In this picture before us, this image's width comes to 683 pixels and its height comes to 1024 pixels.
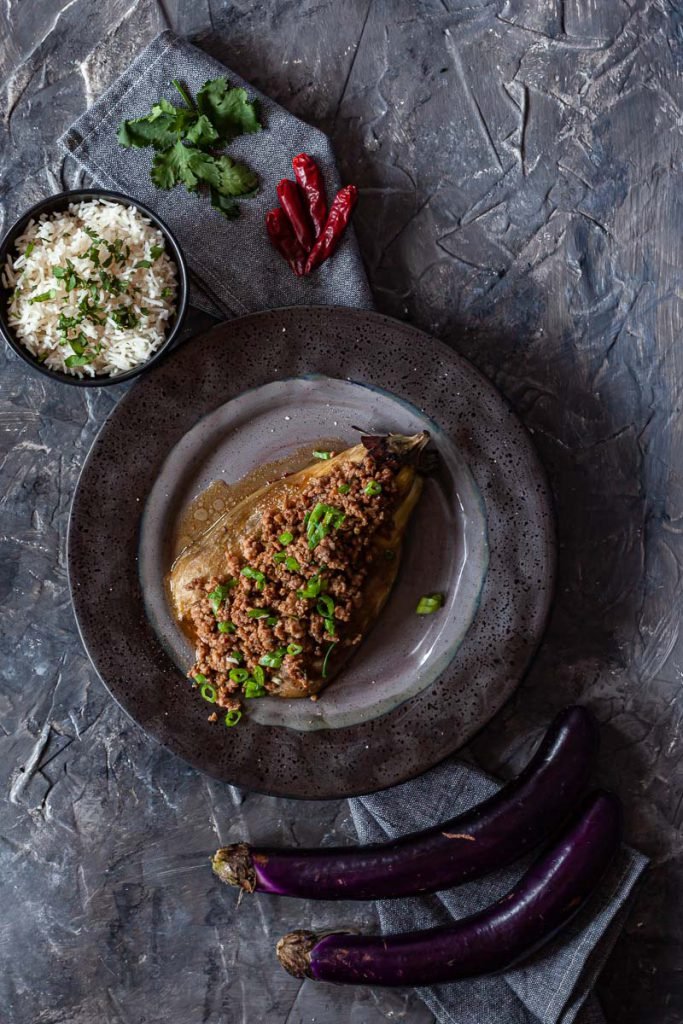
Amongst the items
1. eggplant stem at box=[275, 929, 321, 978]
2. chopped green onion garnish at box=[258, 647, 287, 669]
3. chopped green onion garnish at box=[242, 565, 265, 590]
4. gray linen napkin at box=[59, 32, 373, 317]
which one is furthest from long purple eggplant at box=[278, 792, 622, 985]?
gray linen napkin at box=[59, 32, 373, 317]

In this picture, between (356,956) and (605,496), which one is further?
(605,496)

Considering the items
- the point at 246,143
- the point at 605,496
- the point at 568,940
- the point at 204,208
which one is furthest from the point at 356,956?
the point at 246,143

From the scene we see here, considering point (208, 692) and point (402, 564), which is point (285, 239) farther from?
point (208, 692)

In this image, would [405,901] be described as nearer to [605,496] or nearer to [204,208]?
[605,496]

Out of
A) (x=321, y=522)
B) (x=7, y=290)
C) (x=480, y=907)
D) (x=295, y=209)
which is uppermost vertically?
(x=7, y=290)

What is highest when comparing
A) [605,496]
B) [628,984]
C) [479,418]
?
[479,418]

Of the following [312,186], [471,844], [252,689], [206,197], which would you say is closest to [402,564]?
[252,689]

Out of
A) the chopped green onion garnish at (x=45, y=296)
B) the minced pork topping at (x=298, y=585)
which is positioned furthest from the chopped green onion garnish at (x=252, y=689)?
the chopped green onion garnish at (x=45, y=296)

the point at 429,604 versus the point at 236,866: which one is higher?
the point at 429,604
